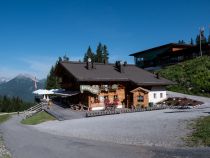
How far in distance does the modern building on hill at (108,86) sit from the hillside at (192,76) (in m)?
8.02

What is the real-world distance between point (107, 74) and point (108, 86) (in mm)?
3047

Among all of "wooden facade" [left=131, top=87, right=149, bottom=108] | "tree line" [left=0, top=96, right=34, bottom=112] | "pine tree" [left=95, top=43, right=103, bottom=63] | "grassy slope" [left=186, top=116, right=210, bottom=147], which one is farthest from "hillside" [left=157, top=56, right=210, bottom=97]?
"tree line" [left=0, top=96, right=34, bottom=112]

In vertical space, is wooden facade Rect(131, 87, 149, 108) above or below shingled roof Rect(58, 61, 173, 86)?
below

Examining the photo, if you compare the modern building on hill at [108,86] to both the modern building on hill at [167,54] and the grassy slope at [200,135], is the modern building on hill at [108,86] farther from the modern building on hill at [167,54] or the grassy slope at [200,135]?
the modern building on hill at [167,54]

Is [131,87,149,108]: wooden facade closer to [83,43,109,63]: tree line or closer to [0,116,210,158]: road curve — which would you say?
[0,116,210,158]: road curve

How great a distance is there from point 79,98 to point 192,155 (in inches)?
1155

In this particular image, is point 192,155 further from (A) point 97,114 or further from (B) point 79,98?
(B) point 79,98

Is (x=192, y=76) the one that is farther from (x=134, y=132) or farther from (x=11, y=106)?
(x=11, y=106)

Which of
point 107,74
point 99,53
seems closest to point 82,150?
point 107,74

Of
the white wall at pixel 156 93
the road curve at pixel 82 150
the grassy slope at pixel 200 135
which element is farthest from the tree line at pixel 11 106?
A: the grassy slope at pixel 200 135

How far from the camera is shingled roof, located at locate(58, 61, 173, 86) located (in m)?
43.0

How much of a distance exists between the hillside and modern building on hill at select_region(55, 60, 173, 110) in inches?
316

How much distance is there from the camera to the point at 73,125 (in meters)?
29.4

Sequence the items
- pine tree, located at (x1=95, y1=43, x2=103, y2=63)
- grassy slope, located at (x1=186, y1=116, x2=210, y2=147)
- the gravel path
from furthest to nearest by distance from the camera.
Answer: pine tree, located at (x1=95, y1=43, x2=103, y2=63) → the gravel path → grassy slope, located at (x1=186, y1=116, x2=210, y2=147)
